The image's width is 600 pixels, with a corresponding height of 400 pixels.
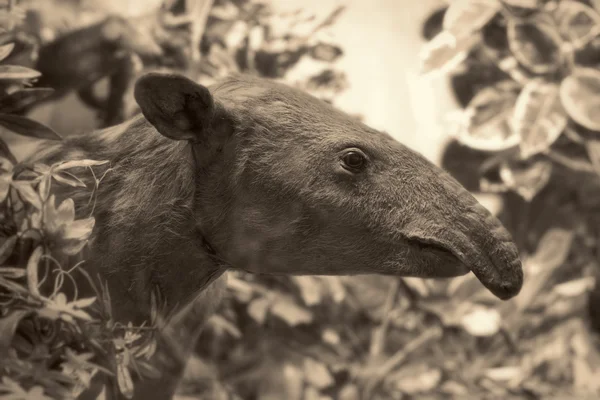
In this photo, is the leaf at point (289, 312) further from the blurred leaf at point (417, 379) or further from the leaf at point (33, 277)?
the leaf at point (33, 277)

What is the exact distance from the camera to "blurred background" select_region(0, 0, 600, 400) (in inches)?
66.9

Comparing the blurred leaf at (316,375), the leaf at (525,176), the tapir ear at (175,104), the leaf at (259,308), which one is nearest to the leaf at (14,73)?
Answer: the tapir ear at (175,104)

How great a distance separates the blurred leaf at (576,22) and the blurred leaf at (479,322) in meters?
0.77

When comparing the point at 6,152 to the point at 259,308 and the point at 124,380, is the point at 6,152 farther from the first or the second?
the point at 259,308

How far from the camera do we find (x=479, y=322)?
6.46ft

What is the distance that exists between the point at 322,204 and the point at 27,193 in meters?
0.36

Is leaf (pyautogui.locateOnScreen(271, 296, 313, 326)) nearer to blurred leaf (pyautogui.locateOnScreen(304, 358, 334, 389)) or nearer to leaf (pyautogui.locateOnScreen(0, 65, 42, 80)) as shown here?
blurred leaf (pyautogui.locateOnScreen(304, 358, 334, 389))

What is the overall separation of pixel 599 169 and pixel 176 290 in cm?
152

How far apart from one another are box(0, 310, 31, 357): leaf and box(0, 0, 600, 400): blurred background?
669mm

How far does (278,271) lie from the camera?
36.9 inches

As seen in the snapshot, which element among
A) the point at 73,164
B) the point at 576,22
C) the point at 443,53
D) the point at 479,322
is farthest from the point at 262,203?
→ the point at 576,22

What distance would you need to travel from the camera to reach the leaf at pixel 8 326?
0.83m

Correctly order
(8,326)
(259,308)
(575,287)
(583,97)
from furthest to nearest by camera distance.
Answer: (575,287), (583,97), (259,308), (8,326)

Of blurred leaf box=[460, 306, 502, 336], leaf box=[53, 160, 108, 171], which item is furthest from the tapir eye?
blurred leaf box=[460, 306, 502, 336]
